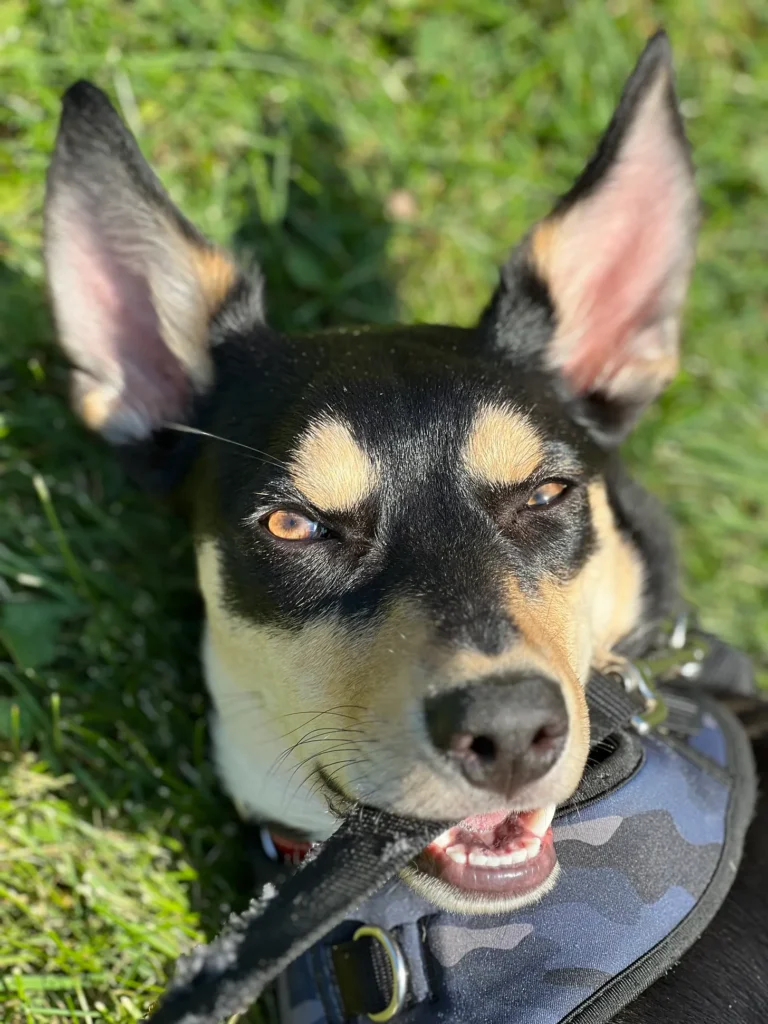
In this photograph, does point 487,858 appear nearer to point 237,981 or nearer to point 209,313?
point 237,981

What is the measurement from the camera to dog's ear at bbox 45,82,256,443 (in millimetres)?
2996

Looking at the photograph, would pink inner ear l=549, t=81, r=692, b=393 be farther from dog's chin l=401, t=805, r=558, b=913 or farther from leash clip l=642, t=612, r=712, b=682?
dog's chin l=401, t=805, r=558, b=913

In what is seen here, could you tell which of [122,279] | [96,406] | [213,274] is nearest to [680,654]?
[213,274]

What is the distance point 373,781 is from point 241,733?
97cm

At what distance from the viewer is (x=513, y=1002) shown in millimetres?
2453

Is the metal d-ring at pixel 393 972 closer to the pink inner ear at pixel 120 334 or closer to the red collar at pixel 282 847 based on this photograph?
the red collar at pixel 282 847

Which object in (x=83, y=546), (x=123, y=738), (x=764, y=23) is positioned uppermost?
(x=764, y=23)

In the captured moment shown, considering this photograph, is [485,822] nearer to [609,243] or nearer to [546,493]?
[546,493]

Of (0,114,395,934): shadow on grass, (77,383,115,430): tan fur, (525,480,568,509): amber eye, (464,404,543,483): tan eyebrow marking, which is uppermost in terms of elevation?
(464,404,543,483): tan eyebrow marking

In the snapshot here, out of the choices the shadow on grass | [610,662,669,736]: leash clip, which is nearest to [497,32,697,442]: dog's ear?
[610,662,669,736]: leash clip

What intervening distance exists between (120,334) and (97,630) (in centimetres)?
135

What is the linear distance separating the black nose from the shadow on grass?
1887 millimetres

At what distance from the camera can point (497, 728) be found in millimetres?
2104

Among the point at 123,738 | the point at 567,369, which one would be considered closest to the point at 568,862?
the point at 567,369
